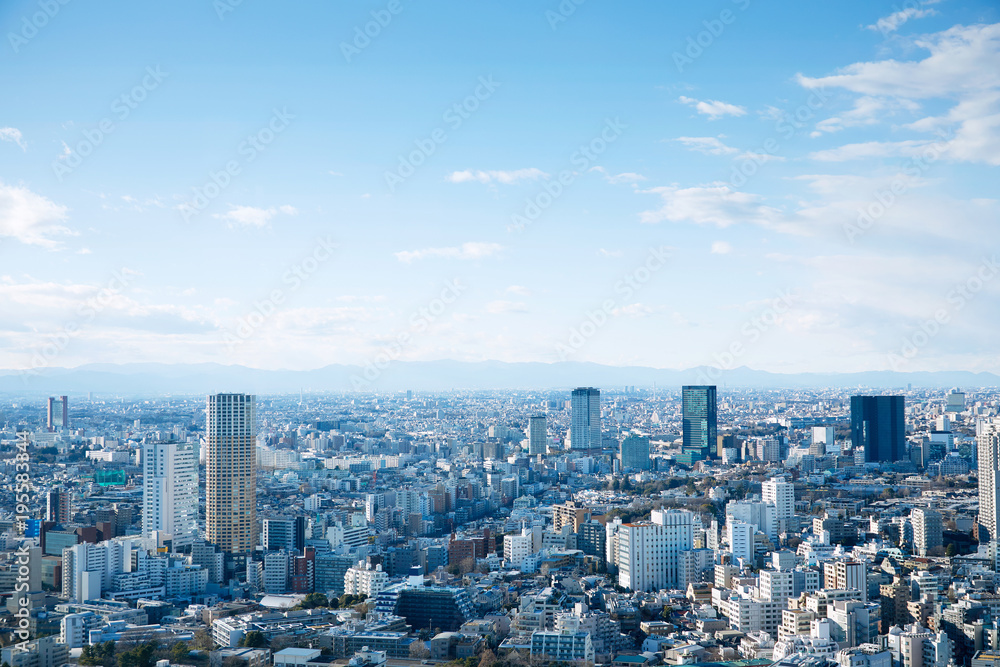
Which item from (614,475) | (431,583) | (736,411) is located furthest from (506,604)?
(736,411)

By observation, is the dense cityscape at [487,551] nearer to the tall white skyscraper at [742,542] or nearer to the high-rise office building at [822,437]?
the tall white skyscraper at [742,542]

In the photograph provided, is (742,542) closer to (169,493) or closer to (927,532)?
(927,532)

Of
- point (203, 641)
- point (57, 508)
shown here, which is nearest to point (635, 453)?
point (57, 508)

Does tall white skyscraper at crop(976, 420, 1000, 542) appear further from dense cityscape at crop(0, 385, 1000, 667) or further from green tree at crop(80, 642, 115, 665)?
green tree at crop(80, 642, 115, 665)

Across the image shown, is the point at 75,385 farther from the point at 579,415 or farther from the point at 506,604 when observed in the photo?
the point at 506,604

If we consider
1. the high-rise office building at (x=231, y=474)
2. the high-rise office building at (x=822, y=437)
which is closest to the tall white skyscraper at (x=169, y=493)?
the high-rise office building at (x=231, y=474)
